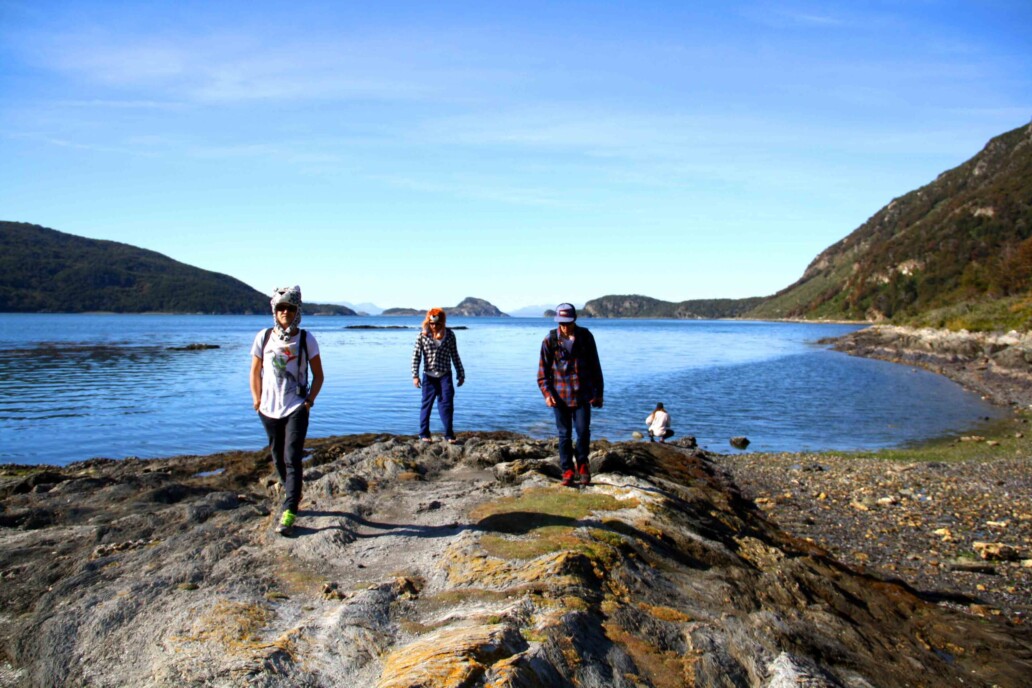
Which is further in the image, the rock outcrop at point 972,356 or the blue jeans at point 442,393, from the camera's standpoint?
the rock outcrop at point 972,356

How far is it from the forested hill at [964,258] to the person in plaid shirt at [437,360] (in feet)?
154

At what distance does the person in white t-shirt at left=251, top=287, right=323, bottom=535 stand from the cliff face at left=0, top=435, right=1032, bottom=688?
684mm

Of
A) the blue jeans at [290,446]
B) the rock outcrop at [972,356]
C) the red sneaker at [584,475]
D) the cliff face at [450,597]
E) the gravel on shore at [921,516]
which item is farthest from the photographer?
the rock outcrop at [972,356]

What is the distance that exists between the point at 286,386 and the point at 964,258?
127m

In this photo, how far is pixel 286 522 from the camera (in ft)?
23.7

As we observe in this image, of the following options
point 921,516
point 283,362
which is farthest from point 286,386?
point 921,516

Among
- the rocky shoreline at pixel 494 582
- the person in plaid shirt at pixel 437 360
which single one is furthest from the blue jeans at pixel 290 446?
the person in plaid shirt at pixel 437 360

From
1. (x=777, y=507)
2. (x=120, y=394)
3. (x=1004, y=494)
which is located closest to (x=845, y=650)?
(x=777, y=507)

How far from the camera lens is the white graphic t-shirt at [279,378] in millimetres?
7137

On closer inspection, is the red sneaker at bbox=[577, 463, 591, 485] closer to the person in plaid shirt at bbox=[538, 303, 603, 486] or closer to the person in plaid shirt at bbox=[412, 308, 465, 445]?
the person in plaid shirt at bbox=[538, 303, 603, 486]

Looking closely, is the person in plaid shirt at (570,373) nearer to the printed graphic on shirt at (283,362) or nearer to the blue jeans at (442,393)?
the blue jeans at (442,393)

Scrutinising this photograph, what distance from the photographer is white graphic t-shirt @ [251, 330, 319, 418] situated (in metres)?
7.14

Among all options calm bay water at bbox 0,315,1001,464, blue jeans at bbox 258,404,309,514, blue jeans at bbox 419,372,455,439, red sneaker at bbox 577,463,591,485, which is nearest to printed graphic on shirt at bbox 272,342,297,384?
blue jeans at bbox 258,404,309,514

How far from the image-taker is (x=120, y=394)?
29.7 m
